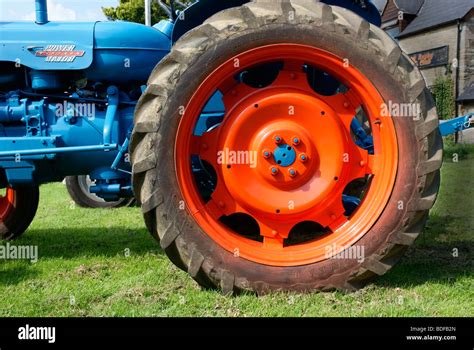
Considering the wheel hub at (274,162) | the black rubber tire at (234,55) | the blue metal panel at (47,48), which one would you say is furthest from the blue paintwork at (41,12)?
the wheel hub at (274,162)

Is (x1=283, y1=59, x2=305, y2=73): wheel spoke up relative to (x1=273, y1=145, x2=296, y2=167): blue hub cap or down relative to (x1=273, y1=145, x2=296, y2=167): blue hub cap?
up

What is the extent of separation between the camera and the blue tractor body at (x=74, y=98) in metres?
2.58

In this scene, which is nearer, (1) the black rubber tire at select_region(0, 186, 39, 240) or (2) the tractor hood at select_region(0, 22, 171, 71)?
(2) the tractor hood at select_region(0, 22, 171, 71)

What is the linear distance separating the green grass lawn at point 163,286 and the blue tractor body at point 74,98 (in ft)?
1.64

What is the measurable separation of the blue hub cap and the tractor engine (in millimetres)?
863

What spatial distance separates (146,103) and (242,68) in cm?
46

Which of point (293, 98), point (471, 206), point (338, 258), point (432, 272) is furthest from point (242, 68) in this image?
point (471, 206)

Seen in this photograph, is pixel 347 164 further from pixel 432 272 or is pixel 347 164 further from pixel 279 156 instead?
pixel 432 272

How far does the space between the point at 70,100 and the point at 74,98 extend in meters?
0.03

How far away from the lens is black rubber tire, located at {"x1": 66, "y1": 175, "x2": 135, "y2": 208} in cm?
516

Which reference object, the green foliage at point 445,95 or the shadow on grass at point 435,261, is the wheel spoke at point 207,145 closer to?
the shadow on grass at point 435,261

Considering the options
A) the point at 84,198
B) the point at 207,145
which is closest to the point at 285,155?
the point at 207,145

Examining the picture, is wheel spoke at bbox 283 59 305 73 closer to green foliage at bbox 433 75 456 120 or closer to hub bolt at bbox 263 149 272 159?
hub bolt at bbox 263 149 272 159

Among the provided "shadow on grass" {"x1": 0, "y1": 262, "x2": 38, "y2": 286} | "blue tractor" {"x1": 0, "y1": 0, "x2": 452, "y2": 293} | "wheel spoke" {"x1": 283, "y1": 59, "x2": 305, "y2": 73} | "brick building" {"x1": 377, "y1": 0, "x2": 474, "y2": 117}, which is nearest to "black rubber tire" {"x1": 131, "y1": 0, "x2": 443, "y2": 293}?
"blue tractor" {"x1": 0, "y1": 0, "x2": 452, "y2": 293}
